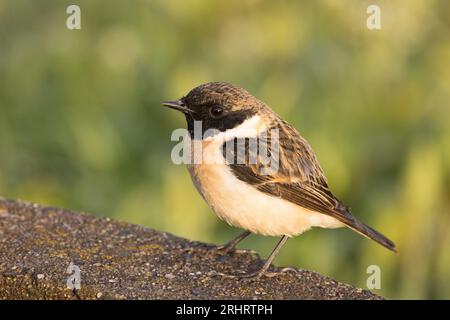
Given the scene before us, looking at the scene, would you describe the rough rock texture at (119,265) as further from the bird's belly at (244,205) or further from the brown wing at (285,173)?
the brown wing at (285,173)

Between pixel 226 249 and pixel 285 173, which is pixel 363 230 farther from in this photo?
pixel 226 249

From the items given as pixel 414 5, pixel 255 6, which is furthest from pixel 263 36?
pixel 414 5

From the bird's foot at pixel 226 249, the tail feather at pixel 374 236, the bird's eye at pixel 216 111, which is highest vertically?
the bird's eye at pixel 216 111

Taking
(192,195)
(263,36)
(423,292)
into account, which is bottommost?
(423,292)

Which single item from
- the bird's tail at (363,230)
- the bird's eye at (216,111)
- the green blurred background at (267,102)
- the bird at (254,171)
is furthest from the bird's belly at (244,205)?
the green blurred background at (267,102)

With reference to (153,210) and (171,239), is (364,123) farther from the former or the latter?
(171,239)

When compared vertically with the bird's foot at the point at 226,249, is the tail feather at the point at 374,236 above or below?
above

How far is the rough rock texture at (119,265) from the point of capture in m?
5.41

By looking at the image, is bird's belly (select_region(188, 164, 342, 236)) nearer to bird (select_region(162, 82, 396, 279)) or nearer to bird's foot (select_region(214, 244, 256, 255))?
bird (select_region(162, 82, 396, 279))

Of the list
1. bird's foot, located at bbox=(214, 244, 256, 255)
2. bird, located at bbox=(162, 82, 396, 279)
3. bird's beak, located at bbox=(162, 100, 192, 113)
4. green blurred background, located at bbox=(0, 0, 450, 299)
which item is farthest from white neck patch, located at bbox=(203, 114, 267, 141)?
green blurred background, located at bbox=(0, 0, 450, 299)

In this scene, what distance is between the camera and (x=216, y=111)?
6148 millimetres

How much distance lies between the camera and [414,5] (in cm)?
1022
